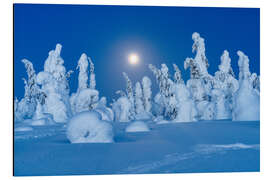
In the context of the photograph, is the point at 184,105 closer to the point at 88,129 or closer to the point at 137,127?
the point at 137,127

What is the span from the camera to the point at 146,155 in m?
7.21

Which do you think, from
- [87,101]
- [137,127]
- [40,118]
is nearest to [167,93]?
[87,101]

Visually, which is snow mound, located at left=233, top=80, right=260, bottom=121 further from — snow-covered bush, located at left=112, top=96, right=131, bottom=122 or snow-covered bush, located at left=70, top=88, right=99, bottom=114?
snow-covered bush, located at left=112, top=96, right=131, bottom=122

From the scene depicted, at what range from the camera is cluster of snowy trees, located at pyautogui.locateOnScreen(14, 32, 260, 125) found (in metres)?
10.6

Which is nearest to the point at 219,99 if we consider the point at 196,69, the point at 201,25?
the point at 196,69

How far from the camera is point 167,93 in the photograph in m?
14.9

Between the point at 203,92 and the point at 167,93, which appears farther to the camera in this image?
the point at 203,92

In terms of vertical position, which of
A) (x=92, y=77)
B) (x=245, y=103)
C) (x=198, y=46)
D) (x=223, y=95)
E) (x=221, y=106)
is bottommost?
(x=221, y=106)

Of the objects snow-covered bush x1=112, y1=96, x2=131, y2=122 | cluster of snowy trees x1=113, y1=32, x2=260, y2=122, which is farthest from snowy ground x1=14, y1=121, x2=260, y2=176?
snow-covered bush x1=112, y1=96, x2=131, y2=122

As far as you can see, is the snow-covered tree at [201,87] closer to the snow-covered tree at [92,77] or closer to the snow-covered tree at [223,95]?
the snow-covered tree at [223,95]

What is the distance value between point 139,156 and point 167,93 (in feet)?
26.4

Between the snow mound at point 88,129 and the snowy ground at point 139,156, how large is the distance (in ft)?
0.86
